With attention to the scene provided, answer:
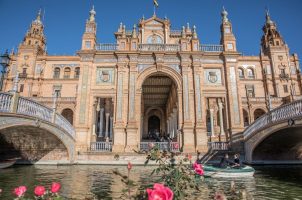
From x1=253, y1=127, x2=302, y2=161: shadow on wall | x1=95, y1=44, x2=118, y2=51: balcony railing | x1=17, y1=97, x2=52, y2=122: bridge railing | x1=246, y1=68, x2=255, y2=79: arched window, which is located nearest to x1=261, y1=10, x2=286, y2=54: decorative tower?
x1=246, y1=68, x2=255, y2=79: arched window

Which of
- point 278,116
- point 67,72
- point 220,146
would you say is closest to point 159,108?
point 67,72

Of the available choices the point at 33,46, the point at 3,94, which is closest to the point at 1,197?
the point at 3,94

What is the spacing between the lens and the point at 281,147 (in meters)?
17.2

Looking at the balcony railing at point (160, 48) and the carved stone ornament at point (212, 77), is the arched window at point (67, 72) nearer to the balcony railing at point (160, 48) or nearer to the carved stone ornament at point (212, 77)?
the balcony railing at point (160, 48)

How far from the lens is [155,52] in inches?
792

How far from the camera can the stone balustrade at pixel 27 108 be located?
9.05 m

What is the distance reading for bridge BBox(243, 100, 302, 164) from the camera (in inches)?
449

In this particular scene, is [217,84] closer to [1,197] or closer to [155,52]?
[155,52]

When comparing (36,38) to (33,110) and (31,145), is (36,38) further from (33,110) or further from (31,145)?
(33,110)

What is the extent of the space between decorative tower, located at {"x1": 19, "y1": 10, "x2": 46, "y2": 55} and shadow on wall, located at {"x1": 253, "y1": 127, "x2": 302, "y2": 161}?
3811 centimetres

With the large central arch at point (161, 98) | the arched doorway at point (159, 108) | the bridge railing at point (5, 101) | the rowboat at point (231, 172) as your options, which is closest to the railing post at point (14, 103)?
the bridge railing at point (5, 101)

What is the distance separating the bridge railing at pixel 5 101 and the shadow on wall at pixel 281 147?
14459 mm

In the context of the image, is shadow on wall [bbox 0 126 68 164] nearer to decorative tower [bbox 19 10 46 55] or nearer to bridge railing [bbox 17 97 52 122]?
bridge railing [bbox 17 97 52 122]

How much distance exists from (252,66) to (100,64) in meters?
28.5
